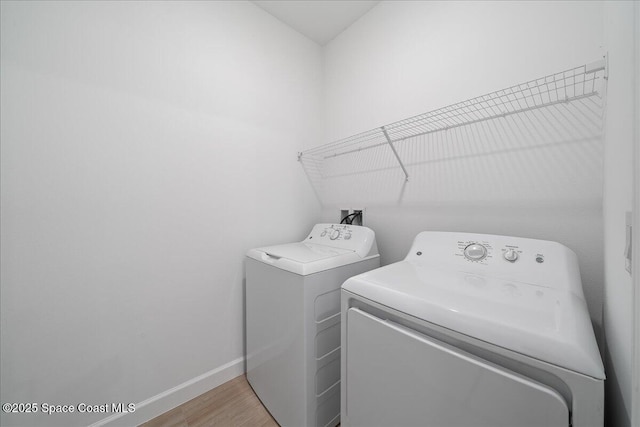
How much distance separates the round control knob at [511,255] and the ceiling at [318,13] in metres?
2.03

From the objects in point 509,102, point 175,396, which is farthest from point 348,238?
point 175,396

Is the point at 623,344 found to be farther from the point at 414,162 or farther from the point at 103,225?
the point at 103,225

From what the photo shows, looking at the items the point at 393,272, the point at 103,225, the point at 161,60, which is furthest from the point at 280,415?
the point at 161,60

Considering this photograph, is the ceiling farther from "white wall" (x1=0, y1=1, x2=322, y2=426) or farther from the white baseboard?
the white baseboard

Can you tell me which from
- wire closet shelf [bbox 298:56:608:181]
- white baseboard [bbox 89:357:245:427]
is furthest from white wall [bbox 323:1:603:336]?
white baseboard [bbox 89:357:245:427]

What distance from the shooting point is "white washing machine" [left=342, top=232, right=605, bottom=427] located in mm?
512

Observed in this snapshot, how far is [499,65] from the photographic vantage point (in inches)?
48.3

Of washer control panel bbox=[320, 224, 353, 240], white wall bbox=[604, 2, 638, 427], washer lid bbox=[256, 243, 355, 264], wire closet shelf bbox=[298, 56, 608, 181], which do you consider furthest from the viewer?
washer control panel bbox=[320, 224, 353, 240]

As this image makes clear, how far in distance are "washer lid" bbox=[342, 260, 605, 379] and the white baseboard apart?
131 centimetres

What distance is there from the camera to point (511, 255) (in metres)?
0.98

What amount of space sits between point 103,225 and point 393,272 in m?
1.50

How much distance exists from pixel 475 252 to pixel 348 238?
760 mm

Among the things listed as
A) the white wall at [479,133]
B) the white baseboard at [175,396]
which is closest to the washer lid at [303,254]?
the white wall at [479,133]

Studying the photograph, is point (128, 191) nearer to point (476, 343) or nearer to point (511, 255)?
point (476, 343)
